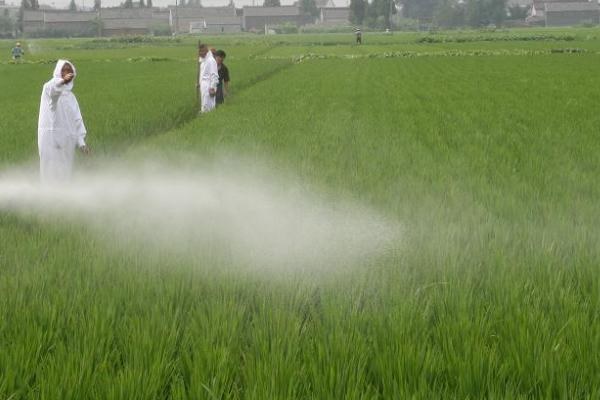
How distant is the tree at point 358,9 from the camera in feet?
313

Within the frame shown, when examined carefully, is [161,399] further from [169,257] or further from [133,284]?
[169,257]

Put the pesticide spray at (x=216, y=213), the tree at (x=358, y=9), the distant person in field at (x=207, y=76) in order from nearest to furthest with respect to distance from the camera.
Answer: the pesticide spray at (x=216, y=213) → the distant person in field at (x=207, y=76) → the tree at (x=358, y=9)

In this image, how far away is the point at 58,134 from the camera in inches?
243

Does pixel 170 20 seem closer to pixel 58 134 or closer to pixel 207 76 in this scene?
pixel 207 76

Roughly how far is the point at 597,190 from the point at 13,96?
15625 millimetres

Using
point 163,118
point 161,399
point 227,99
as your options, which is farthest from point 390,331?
point 227,99

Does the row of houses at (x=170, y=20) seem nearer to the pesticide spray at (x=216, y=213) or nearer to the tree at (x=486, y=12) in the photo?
the tree at (x=486, y=12)

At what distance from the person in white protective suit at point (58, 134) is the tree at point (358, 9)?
93.2 meters

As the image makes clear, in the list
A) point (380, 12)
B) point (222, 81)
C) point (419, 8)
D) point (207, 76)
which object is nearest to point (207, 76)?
A: point (207, 76)

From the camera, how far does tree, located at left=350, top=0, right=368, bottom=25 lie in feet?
313

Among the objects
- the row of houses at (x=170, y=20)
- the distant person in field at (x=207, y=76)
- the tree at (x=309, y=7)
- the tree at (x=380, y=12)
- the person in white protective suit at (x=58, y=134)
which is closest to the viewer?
the person in white protective suit at (x=58, y=134)

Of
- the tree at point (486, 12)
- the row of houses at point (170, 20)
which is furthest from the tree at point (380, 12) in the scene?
the row of houses at point (170, 20)

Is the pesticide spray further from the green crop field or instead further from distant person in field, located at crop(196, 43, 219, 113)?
distant person in field, located at crop(196, 43, 219, 113)

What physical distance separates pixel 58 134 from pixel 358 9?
9368 centimetres
